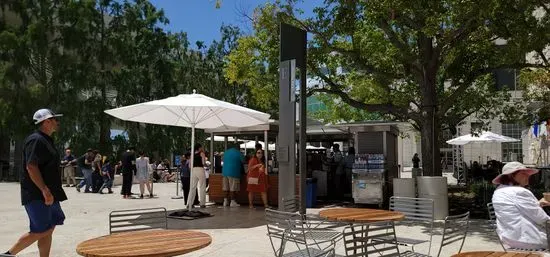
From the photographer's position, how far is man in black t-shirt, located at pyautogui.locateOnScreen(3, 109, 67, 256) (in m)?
5.39

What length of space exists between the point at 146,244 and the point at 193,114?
753 cm

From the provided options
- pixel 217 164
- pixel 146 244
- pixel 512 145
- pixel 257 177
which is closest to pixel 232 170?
pixel 257 177

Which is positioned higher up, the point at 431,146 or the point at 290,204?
the point at 431,146

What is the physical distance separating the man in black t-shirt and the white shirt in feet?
14.3

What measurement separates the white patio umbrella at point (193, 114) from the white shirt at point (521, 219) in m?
6.84

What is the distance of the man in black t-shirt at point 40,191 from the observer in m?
5.39

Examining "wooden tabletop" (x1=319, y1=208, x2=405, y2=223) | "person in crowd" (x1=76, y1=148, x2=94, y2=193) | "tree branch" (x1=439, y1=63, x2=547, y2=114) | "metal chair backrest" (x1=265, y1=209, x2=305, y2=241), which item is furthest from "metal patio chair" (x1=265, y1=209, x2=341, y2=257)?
"person in crowd" (x1=76, y1=148, x2=94, y2=193)

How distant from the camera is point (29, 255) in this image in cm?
741

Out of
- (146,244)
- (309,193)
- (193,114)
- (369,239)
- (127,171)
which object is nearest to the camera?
(146,244)

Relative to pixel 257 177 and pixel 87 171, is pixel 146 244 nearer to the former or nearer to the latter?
pixel 257 177

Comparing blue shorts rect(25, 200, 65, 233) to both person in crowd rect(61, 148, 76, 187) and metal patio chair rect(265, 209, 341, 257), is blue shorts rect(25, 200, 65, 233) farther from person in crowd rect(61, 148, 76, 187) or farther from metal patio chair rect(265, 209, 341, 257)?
person in crowd rect(61, 148, 76, 187)

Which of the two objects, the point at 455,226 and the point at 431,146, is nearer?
the point at 455,226

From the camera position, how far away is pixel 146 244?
4145 mm

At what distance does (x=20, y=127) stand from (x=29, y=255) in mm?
22467
